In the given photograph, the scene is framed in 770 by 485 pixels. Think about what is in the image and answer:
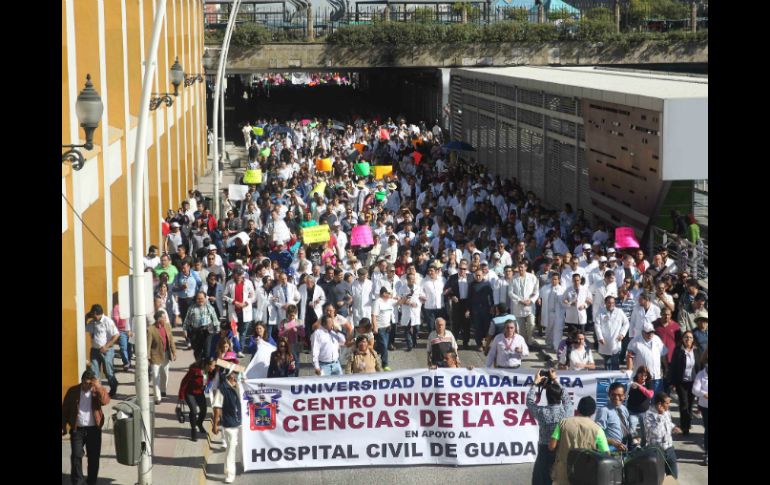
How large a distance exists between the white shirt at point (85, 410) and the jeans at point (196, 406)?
6.08 ft

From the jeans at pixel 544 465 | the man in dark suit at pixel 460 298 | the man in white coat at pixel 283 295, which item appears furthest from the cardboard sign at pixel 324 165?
Answer: the jeans at pixel 544 465

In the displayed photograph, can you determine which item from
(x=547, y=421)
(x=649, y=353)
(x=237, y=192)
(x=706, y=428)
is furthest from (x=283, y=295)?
(x=237, y=192)

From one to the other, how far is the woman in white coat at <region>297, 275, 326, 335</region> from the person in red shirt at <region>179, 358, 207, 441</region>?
426 centimetres

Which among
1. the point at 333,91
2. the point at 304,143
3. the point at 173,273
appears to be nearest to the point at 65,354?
the point at 173,273

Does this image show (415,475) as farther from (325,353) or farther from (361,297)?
(361,297)

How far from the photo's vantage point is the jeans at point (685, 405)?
15.3 metres

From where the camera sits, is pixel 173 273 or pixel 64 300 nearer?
pixel 64 300

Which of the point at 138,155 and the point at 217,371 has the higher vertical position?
the point at 138,155

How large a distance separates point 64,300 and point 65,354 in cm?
69

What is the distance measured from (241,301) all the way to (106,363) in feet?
9.94

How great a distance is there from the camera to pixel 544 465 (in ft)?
40.4

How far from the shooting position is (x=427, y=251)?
74.5 ft

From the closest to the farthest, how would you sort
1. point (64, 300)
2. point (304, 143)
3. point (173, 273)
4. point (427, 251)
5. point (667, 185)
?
1. point (64, 300)
2. point (173, 273)
3. point (427, 251)
4. point (667, 185)
5. point (304, 143)

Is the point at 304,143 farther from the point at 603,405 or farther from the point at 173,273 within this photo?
the point at 603,405
